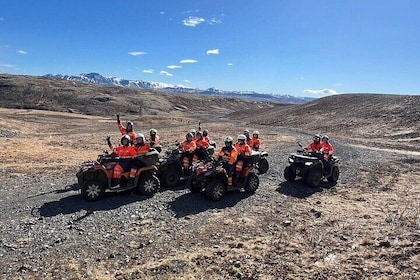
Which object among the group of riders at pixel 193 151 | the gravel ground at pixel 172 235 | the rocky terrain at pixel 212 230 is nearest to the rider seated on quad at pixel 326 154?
the group of riders at pixel 193 151

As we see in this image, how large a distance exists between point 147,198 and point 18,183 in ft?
19.0

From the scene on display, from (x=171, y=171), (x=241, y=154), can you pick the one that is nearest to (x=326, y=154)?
(x=241, y=154)

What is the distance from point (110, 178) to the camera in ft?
41.8

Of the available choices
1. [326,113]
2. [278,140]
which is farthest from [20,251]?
[326,113]

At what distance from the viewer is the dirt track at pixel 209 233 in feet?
27.0

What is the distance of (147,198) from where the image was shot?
1316 cm

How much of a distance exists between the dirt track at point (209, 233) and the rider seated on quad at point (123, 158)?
0.74 meters

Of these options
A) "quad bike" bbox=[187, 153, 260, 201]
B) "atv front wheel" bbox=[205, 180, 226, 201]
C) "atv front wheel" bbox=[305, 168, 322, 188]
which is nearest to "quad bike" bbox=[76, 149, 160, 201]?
"quad bike" bbox=[187, 153, 260, 201]

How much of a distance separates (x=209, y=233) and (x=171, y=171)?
16.5 feet

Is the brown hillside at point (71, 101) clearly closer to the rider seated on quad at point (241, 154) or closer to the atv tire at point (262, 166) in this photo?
the atv tire at point (262, 166)

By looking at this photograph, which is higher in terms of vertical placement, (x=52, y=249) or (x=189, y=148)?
(x=189, y=148)

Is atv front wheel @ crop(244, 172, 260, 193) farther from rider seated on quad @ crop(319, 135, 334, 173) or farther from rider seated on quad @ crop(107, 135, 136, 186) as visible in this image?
rider seated on quad @ crop(107, 135, 136, 186)

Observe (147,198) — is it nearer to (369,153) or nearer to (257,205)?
(257,205)

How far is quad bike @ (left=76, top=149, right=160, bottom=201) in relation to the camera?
1244cm
